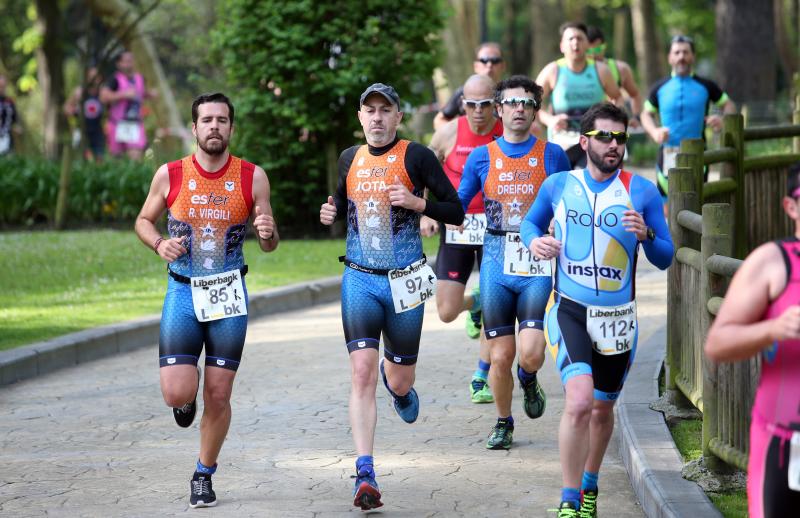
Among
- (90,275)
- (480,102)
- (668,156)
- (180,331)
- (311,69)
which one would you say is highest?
(311,69)

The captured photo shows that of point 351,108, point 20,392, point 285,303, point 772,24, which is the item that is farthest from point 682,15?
point 20,392

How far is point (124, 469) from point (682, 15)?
49497 mm

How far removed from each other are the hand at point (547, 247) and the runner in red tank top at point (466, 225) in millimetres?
2816

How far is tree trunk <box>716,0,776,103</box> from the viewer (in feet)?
97.1

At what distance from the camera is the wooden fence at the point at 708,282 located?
249 inches

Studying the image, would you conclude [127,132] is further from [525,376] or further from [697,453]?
[697,453]

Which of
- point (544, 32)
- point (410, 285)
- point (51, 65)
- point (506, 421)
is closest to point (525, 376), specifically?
point (506, 421)

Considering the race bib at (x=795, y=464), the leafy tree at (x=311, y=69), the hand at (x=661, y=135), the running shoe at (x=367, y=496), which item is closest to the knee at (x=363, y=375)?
the running shoe at (x=367, y=496)

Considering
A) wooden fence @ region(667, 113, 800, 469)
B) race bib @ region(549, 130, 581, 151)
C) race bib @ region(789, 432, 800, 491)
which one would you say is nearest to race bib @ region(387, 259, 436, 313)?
wooden fence @ region(667, 113, 800, 469)

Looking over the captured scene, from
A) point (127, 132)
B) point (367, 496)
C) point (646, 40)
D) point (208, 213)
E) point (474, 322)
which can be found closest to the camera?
point (367, 496)

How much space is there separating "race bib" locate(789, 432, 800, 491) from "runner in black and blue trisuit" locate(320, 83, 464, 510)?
3.11m

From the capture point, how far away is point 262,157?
19.7m

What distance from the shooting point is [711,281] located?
22.2 ft

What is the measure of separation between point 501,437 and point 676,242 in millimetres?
1511
